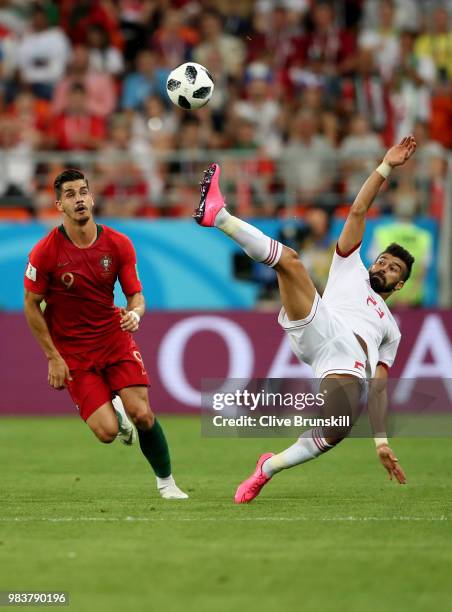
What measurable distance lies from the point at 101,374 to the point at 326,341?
1.80 m

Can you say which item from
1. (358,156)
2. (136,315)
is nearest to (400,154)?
(136,315)

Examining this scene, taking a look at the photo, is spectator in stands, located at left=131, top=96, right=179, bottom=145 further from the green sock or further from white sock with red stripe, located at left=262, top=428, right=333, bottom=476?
white sock with red stripe, located at left=262, top=428, right=333, bottom=476

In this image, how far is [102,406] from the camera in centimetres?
1020

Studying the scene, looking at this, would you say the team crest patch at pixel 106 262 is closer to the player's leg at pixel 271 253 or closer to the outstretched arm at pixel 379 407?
the player's leg at pixel 271 253

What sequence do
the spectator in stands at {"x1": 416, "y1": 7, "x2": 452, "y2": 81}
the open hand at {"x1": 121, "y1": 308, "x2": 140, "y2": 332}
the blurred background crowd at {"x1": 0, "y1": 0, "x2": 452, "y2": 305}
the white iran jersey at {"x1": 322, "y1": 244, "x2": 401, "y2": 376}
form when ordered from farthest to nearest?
the spectator in stands at {"x1": 416, "y1": 7, "x2": 452, "y2": 81}, the blurred background crowd at {"x1": 0, "y1": 0, "x2": 452, "y2": 305}, the white iran jersey at {"x1": 322, "y1": 244, "x2": 401, "y2": 376}, the open hand at {"x1": 121, "y1": 308, "x2": 140, "y2": 332}

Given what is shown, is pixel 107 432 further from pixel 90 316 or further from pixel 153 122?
pixel 153 122

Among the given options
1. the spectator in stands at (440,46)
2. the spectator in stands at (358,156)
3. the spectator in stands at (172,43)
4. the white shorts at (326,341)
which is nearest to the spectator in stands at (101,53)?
the spectator in stands at (172,43)

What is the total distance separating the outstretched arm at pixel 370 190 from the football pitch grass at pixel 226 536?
206 centimetres

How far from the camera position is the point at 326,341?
997cm

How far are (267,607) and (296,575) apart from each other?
77cm

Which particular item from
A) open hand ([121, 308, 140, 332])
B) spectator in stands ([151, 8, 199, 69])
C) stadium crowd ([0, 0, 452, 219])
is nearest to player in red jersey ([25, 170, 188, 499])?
open hand ([121, 308, 140, 332])

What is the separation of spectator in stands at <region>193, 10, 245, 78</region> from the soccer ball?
8978mm

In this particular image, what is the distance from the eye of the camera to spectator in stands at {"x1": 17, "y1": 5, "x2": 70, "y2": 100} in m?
20.9

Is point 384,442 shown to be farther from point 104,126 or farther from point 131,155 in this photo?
point 104,126
